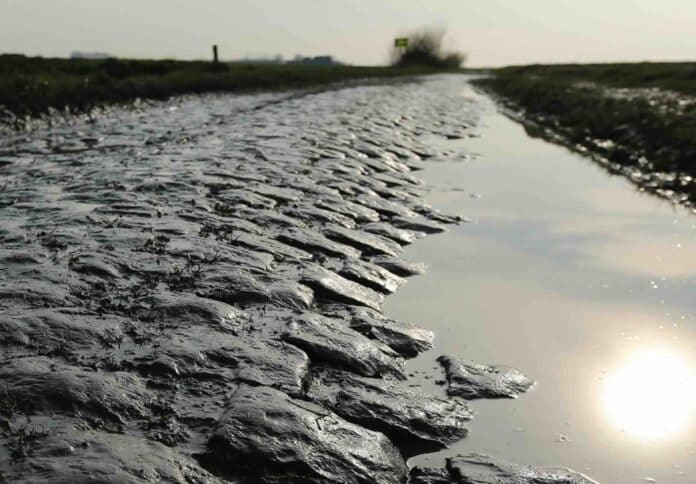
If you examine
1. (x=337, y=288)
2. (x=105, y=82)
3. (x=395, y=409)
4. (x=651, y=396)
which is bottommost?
(x=651, y=396)

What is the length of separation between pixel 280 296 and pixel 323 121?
1089cm

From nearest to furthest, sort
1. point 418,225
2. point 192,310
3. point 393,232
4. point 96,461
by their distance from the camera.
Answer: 1. point 96,461
2. point 192,310
3. point 393,232
4. point 418,225

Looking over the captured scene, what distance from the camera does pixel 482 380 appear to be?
12.0 ft

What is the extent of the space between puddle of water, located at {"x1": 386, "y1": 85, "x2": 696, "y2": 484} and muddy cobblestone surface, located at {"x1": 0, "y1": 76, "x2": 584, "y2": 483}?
222 millimetres

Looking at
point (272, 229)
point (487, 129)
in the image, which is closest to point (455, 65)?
point (487, 129)

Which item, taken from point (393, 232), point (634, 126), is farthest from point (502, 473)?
point (634, 126)

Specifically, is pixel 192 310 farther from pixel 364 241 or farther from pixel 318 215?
pixel 318 215

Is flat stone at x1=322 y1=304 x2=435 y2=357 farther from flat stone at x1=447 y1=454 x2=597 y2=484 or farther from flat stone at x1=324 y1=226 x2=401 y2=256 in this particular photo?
flat stone at x1=324 y1=226 x2=401 y2=256

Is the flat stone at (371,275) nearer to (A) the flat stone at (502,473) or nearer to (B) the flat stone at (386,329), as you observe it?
(B) the flat stone at (386,329)

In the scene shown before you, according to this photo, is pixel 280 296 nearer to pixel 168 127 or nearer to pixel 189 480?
pixel 189 480

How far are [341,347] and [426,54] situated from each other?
10237 cm

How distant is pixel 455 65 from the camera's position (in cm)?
10450

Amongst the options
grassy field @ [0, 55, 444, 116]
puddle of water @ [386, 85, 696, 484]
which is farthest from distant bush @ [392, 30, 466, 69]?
puddle of water @ [386, 85, 696, 484]

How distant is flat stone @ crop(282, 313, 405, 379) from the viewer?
3.63 meters
